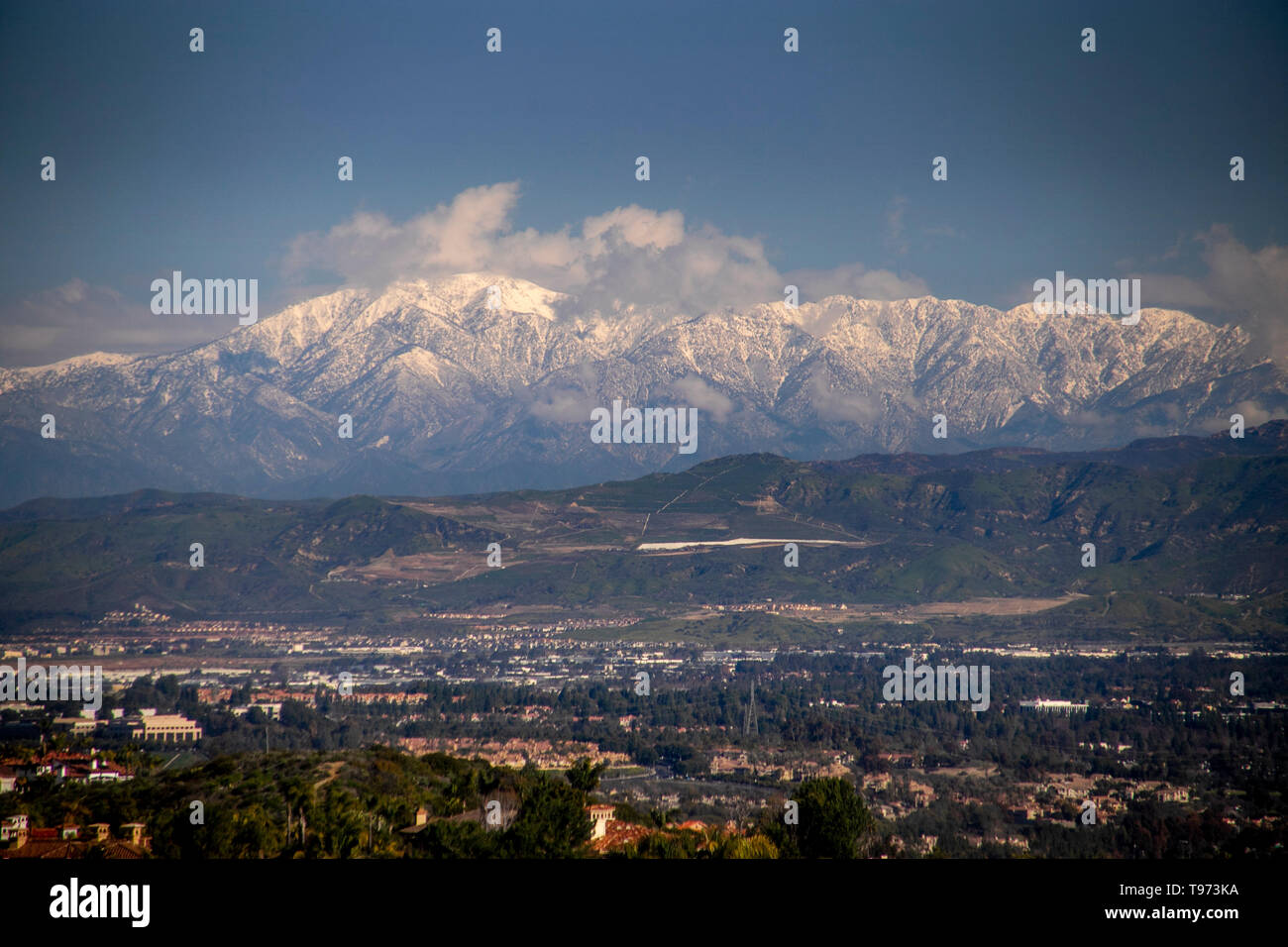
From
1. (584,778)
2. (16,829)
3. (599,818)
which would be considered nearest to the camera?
(16,829)

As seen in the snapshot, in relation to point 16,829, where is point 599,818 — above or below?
below

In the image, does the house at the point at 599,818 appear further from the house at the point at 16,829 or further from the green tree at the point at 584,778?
the house at the point at 16,829

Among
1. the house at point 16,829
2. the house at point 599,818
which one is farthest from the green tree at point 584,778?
the house at point 16,829

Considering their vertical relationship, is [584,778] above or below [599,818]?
above

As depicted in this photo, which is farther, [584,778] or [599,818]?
[584,778]

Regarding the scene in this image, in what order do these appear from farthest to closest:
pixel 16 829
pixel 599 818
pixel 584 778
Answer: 1. pixel 584 778
2. pixel 599 818
3. pixel 16 829

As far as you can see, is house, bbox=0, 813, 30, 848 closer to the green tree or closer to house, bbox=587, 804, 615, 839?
house, bbox=587, 804, 615, 839

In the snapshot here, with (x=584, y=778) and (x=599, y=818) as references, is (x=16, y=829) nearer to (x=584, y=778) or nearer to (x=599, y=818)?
(x=599, y=818)

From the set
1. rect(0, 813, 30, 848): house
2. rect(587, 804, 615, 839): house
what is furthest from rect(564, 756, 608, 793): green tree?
rect(0, 813, 30, 848): house

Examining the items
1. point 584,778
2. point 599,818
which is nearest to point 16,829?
point 599,818

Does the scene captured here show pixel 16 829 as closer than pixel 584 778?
Yes
